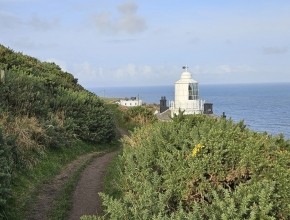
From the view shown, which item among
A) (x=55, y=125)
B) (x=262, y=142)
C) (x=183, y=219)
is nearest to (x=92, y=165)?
(x=55, y=125)

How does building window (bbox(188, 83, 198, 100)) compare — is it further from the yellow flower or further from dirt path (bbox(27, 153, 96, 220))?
the yellow flower

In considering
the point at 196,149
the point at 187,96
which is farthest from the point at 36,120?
the point at 187,96

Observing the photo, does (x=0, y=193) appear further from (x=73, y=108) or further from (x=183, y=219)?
(x=73, y=108)

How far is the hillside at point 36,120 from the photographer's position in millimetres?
11000

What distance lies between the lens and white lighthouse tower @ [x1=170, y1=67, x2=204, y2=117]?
3253 centimetres

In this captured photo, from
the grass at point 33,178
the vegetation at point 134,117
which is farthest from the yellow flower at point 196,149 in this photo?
the vegetation at point 134,117

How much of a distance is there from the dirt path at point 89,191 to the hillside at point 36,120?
5.04 feet

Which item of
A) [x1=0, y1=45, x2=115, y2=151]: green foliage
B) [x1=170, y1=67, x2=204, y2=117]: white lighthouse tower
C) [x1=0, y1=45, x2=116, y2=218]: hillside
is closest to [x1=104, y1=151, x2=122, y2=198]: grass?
A: [x1=0, y1=45, x2=116, y2=218]: hillside

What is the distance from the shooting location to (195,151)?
27.1 ft

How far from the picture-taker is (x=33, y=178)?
36.9 ft

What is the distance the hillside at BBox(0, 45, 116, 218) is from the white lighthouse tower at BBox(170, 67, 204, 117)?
11.6 meters

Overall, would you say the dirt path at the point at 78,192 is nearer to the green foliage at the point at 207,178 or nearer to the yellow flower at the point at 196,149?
the green foliage at the point at 207,178

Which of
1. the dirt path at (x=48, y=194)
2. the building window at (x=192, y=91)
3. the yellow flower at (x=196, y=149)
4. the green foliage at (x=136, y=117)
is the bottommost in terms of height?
the dirt path at (x=48, y=194)

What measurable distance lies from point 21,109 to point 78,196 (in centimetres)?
572
